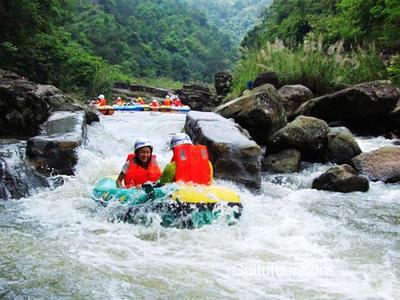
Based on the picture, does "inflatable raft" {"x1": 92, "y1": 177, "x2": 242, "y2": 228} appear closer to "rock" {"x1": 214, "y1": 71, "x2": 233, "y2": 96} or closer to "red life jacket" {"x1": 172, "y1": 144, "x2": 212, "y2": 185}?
"red life jacket" {"x1": 172, "y1": 144, "x2": 212, "y2": 185}

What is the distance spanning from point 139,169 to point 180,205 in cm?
120

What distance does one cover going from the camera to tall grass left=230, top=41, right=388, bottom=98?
13.7m

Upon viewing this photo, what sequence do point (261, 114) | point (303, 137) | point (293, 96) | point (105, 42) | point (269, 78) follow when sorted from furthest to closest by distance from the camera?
point (105, 42) → point (269, 78) → point (293, 96) → point (261, 114) → point (303, 137)

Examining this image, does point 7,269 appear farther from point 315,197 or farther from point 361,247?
point 315,197

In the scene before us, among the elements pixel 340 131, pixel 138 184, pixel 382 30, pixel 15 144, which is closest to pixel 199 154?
pixel 138 184

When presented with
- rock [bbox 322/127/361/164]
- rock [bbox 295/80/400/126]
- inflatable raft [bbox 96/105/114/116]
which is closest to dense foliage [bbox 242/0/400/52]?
rock [bbox 295/80/400/126]

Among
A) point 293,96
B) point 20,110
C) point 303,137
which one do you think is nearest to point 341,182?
point 303,137

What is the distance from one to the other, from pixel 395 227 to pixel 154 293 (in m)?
3.30

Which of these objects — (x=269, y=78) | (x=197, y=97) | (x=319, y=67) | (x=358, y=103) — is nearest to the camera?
(x=358, y=103)

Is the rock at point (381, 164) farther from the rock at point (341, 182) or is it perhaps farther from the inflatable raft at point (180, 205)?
the inflatable raft at point (180, 205)

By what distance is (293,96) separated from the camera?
41.2ft

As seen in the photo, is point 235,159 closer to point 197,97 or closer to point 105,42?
point 197,97

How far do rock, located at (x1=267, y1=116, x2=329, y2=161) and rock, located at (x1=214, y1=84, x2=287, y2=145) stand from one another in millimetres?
731

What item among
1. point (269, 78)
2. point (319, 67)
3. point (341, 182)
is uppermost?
point (319, 67)
